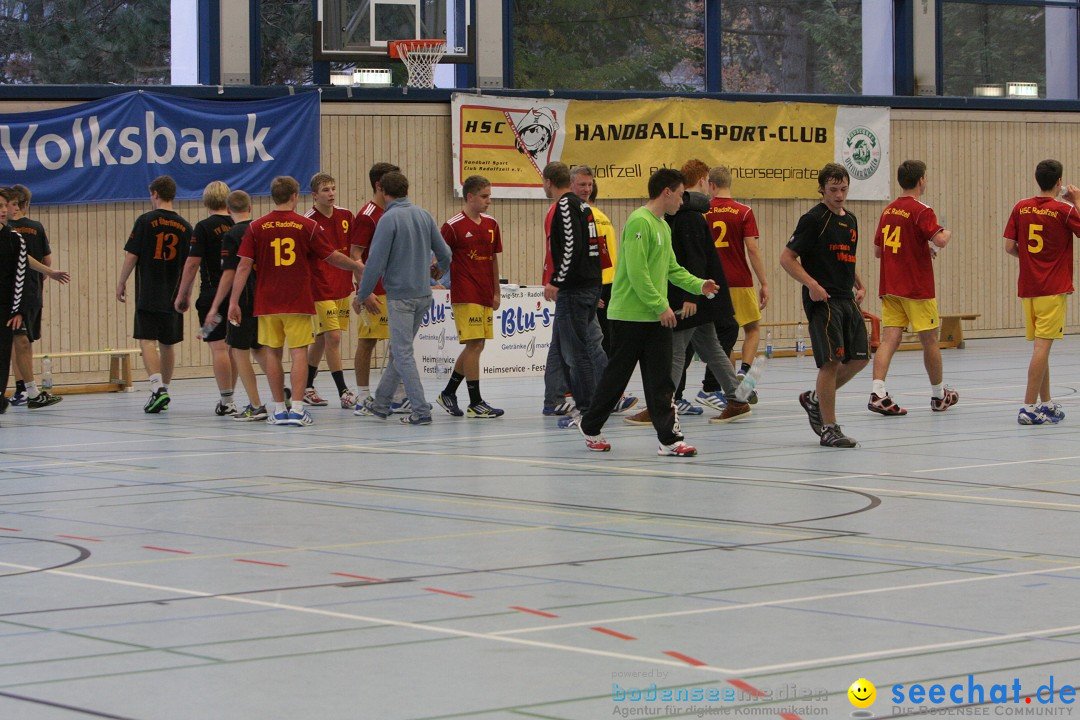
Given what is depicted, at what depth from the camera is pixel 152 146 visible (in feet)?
60.1

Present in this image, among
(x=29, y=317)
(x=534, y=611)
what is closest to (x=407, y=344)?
(x=29, y=317)

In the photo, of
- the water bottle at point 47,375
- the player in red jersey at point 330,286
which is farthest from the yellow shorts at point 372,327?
the water bottle at point 47,375

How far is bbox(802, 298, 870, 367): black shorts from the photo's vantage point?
1109 cm

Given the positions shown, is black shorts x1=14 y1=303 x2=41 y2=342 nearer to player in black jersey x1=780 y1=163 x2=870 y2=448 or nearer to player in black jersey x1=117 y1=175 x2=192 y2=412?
player in black jersey x1=117 y1=175 x2=192 y2=412

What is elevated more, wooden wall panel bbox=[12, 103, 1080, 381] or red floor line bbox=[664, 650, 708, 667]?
wooden wall panel bbox=[12, 103, 1080, 381]

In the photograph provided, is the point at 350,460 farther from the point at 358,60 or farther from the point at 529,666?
the point at 358,60

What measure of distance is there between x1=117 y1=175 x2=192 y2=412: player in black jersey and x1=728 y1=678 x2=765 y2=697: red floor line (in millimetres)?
10638

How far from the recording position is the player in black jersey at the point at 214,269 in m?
14.0

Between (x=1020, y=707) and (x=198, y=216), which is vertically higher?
(x=198, y=216)

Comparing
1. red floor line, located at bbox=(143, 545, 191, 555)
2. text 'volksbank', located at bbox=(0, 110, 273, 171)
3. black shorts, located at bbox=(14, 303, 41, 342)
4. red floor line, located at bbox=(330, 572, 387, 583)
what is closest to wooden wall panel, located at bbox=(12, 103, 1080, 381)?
text 'volksbank', located at bbox=(0, 110, 273, 171)

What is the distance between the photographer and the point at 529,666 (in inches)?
195

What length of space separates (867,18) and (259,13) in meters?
9.74

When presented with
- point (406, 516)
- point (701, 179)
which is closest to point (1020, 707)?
point (406, 516)

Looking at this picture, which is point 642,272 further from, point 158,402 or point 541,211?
point 541,211
